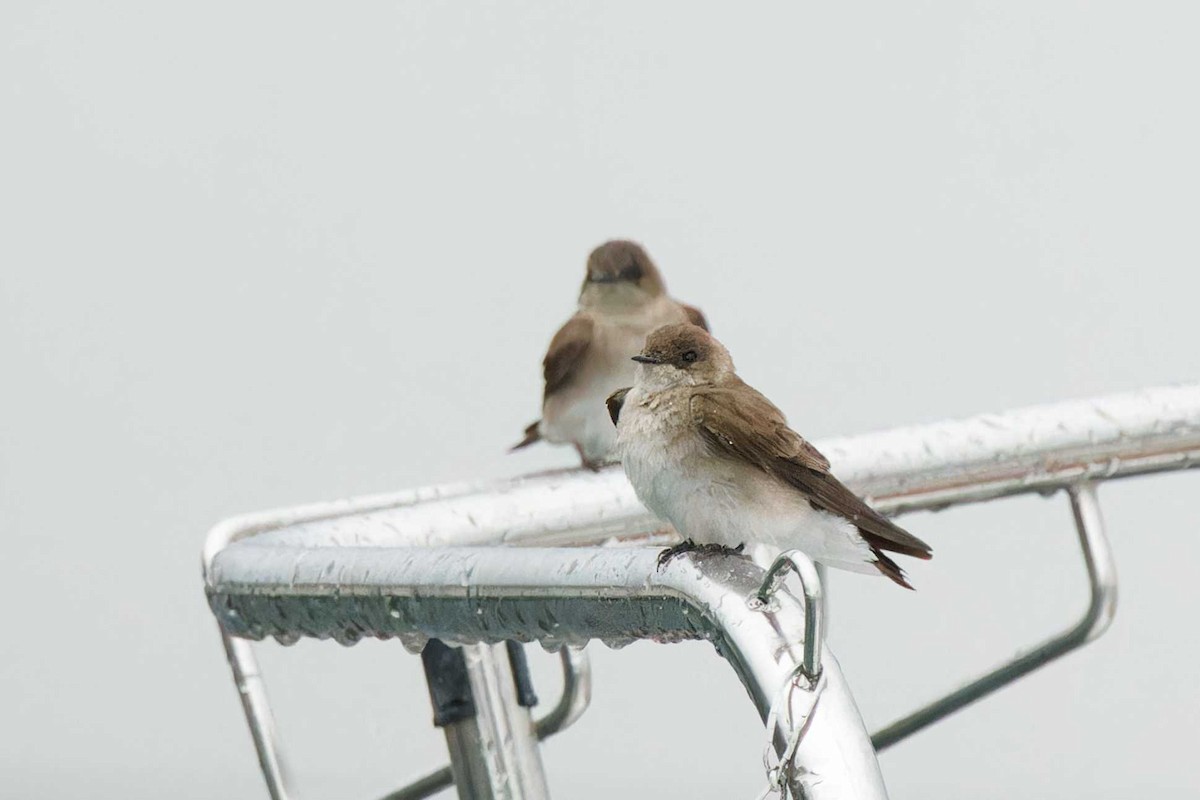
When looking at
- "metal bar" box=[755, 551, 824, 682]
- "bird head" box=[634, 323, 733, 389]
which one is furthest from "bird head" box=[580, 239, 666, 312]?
"metal bar" box=[755, 551, 824, 682]

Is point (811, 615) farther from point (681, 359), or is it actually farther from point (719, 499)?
point (681, 359)

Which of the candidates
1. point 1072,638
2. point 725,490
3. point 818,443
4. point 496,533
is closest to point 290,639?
point 496,533

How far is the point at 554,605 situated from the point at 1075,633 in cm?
58

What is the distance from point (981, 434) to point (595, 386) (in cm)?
131

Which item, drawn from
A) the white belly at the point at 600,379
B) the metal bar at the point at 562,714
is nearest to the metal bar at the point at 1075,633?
the metal bar at the point at 562,714

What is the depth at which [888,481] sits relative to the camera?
3.51ft

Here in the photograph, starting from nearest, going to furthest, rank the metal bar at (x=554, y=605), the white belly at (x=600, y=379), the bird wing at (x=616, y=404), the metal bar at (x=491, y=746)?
the metal bar at (x=554, y=605) < the metal bar at (x=491, y=746) < the bird wing at (x=616, y=404) < the white belly at (x=600, y=379)

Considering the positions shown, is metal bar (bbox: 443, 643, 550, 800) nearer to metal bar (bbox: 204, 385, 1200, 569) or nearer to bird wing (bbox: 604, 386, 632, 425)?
metal bar (bbox: 204, 385, 1200, 569)

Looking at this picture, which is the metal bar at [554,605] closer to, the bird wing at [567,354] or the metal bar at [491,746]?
the metal bar at [491,746]

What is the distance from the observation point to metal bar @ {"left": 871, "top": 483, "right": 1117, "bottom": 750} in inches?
45.0

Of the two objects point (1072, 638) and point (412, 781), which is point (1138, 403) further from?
point (412, 781)

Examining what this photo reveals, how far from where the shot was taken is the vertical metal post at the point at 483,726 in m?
0.85

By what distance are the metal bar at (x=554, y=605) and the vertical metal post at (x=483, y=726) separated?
0.07 metres

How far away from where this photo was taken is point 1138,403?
1.14 m
